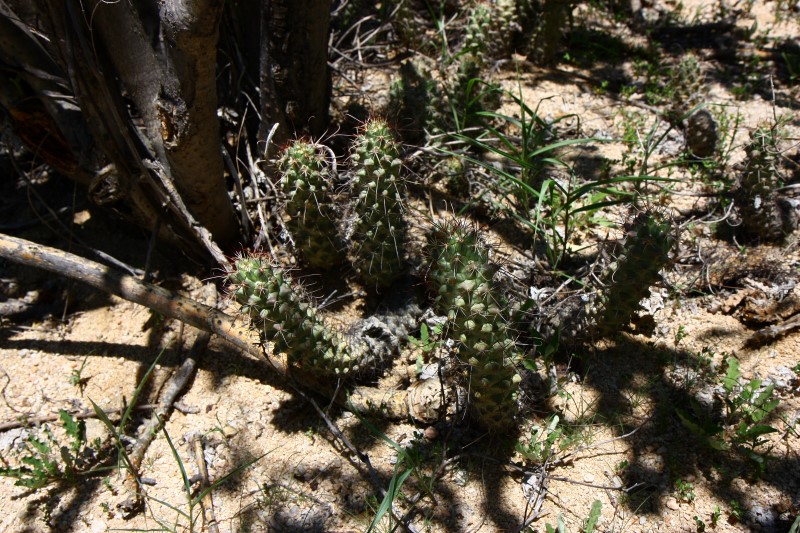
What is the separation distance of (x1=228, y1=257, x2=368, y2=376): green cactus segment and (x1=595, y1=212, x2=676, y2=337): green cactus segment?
1.10 meters

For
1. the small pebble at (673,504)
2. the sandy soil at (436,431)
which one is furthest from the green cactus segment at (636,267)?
the small pebble at (673,504)

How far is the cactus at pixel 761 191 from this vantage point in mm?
3021

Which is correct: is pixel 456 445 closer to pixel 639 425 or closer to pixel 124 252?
pixel 639 425

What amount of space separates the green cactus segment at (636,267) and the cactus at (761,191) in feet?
2.84

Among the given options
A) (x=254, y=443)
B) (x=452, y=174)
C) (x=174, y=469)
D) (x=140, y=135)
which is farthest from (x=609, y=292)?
(x=140, y=135)

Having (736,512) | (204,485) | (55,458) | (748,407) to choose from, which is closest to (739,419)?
(748,407)

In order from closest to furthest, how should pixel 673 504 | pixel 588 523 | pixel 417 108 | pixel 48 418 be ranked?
pixel 588 523 < pixel 673 504 < pixel 48 418 < pixel 417 108

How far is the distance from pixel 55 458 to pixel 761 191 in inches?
138

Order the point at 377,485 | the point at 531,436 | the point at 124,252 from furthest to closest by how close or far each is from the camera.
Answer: the point at 124,252, the point at 531,436, the point at 377,485

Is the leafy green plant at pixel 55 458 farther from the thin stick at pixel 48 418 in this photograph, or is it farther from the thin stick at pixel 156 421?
the thin stick at pixel 156 421

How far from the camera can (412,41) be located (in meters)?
4.38

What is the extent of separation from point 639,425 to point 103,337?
2558 mm

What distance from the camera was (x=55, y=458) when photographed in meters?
2.57

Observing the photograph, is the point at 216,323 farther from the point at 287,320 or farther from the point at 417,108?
the point at 417,108
